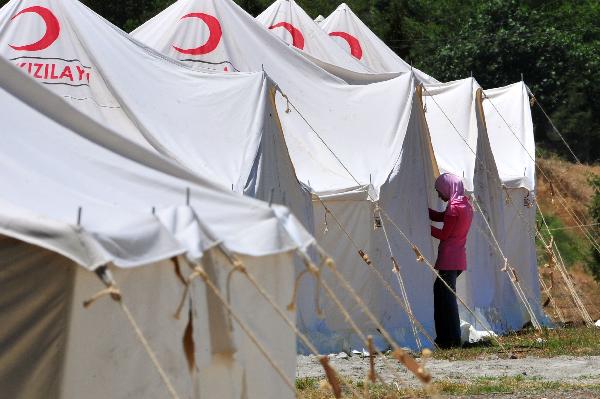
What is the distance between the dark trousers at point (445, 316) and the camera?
12.6m

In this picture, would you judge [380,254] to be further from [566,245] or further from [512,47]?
[512,47]

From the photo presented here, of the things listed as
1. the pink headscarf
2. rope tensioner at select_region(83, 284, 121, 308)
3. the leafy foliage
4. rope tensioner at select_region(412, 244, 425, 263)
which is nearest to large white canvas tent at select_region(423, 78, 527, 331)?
the pink headscarf

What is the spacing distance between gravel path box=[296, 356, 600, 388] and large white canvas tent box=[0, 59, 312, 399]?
410cm

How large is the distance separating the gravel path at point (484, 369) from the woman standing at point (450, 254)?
1.08 meters

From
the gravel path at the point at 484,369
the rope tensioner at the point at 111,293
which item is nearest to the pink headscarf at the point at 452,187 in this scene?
the gravel path at the point at 484,369

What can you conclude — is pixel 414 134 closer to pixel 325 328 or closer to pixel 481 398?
pixel 325 328

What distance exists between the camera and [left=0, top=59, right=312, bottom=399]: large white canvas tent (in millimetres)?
5203

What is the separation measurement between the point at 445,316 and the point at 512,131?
5203 millimetres

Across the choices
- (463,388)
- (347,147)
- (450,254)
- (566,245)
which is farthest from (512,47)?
(463,388)

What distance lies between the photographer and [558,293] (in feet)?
75.6

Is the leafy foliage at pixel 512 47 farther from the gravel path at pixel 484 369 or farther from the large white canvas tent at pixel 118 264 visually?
the large white canvas tent at pixel 118 264

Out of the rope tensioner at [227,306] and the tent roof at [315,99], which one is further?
the tent roof at [315,99]

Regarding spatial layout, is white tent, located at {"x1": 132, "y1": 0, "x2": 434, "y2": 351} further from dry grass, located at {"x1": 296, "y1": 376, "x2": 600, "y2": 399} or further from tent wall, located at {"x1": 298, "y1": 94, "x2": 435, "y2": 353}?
dry grass, located at {"x1": 296, "y1": 376, "x2": 600, "y2": 399}

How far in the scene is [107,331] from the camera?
5418 mm
